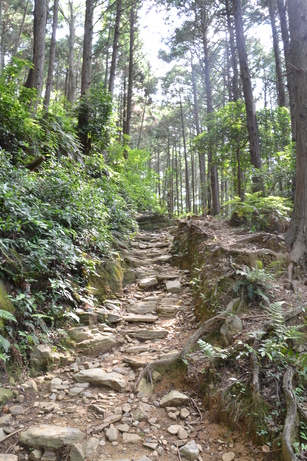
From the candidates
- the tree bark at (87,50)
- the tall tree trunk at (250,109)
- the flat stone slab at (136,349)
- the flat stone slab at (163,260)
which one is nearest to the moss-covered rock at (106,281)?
the flat stone slab at (136,349)

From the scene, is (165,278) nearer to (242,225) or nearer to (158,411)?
(242,225)

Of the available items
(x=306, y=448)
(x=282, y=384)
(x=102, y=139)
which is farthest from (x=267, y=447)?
(x=102, y=139)

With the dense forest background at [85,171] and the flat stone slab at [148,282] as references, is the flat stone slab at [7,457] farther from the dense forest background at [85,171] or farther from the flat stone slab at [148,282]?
the flat stone slab at [148,282]

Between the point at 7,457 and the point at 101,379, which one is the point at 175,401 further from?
the point at 7,457

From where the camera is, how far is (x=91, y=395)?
3342 millimetres

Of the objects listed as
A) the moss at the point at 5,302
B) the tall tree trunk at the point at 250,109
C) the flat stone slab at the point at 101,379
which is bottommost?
the flat stone slab at the point at 101,379

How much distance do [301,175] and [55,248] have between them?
14.5 ft

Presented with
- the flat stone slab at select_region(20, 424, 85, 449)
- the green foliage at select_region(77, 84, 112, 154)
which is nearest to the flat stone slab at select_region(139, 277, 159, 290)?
the flat stone slab at select_region(20, 424, 85, 449)

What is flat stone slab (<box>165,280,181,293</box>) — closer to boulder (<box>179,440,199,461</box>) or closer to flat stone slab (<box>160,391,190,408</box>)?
flat stone slab (<box>160,391,190,408</box>)

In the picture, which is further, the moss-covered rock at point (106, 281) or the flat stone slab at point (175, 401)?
the moss-covered rock at point (106, 281)

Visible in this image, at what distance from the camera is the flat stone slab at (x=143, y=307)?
17.8ft

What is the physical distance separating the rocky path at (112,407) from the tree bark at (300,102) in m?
2.58

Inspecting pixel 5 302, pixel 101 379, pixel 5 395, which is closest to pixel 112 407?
pixel 101 379

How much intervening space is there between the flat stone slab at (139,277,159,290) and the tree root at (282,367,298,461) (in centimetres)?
385
